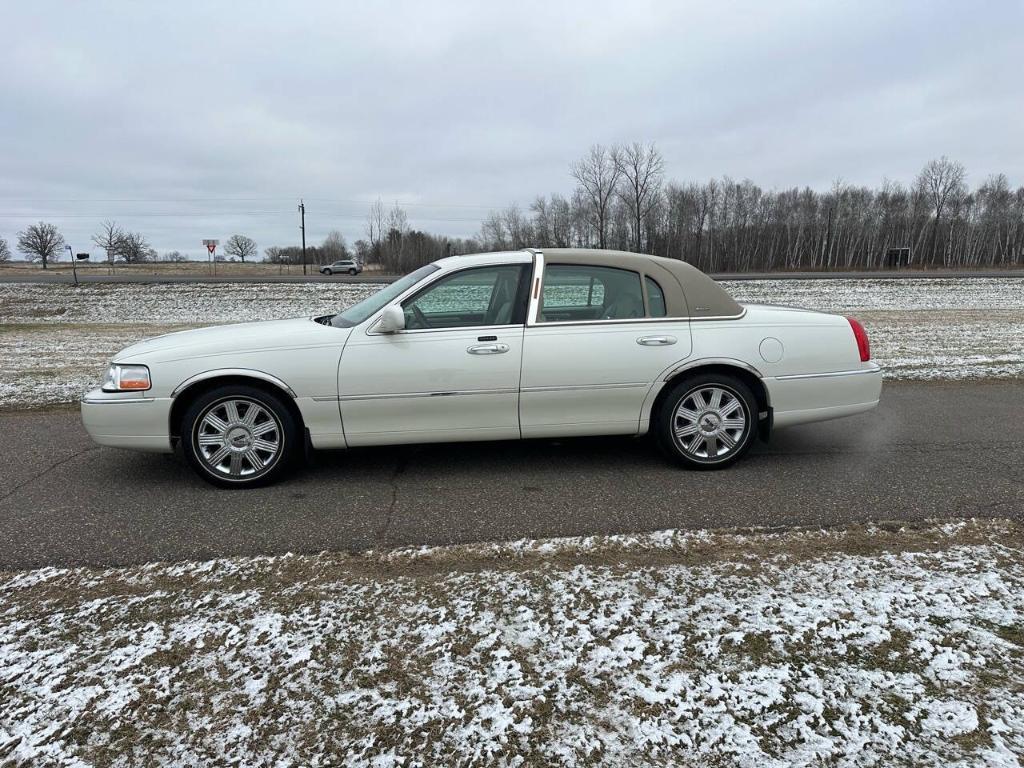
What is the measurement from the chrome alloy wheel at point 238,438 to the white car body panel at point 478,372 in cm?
20

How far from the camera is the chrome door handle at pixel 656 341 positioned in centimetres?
424

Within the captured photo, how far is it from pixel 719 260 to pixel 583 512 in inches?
3148

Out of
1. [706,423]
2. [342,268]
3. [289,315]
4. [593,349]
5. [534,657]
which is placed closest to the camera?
[534,657]

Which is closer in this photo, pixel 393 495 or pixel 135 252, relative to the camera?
pixel 393 495

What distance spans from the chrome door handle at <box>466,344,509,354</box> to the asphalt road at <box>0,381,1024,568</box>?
885 mm

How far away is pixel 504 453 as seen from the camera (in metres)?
4.81

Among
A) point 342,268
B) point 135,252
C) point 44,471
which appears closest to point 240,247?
point 135,252

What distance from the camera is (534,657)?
7.51 ft

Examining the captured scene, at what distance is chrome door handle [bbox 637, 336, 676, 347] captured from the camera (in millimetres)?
4242

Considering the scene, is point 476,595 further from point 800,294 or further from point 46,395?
point 800,294

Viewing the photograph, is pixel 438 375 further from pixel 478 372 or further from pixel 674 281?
pixel 674 281

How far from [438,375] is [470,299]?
0.61 m

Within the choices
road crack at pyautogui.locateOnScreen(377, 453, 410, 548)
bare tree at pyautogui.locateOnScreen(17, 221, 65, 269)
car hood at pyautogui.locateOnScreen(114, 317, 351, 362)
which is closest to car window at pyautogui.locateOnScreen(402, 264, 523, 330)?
car hood at pyautogui.locateOnScreen(114, 317, 351, 362)

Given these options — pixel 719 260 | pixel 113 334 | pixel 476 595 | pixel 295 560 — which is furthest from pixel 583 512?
pixel 719 260
